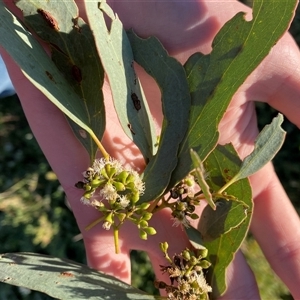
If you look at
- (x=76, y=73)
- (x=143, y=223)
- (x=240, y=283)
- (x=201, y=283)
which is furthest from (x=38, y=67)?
(x=240, y=283)

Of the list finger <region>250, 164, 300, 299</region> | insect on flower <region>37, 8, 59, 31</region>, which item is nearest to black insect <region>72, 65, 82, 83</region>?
insect on flower <region>37, 8, 59, 31</region>

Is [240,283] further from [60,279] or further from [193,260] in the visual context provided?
[60,279]

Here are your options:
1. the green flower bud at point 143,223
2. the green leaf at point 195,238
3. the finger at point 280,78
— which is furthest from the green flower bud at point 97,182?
the finger at point 280,78

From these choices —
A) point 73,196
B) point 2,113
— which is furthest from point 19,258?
point 2,113

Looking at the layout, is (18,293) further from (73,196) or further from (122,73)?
(122,73)

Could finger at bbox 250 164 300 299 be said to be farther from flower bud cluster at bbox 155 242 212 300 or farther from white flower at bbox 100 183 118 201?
white flower at bbox 100 183 118 201

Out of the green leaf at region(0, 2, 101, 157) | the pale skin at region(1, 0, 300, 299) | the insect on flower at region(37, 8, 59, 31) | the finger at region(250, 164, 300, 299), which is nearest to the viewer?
the green leaf at region(0, 2, 101, 157)
